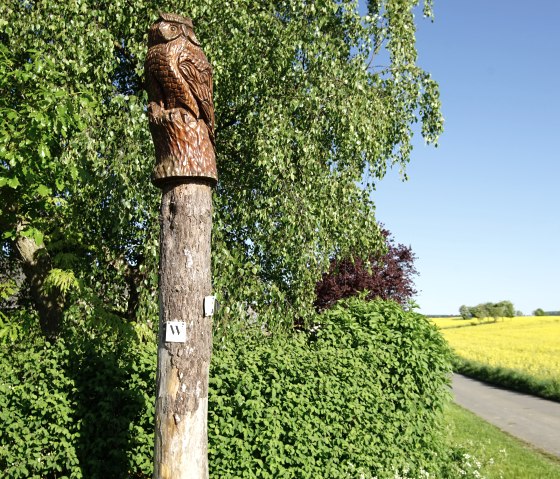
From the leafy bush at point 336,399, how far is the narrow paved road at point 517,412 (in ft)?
15.3

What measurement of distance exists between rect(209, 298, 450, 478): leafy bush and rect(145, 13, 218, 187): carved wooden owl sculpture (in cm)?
243

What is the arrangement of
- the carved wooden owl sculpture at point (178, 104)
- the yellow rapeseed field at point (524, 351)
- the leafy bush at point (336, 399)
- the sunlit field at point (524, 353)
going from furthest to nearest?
the yellow rapeseed field at point (524, 351) → the sunlit field at point (524, 353) → the leafy bush at point (336, 399) → the carved wooden owl sculpture at point (178, 104)

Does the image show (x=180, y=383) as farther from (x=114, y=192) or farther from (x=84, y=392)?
(x=114, y=192)

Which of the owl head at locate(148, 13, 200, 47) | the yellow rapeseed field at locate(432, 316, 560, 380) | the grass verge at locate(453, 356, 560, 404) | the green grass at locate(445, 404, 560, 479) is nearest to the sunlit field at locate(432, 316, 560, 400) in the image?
the yellow rapeseed field at locate(432, 316, 560, 380)

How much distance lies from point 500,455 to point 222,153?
24.4ft

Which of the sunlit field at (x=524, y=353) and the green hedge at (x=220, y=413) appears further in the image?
the sunlit field at (x=524, y=353)

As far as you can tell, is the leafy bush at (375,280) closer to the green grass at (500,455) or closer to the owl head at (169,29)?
the green grass at (500,455)

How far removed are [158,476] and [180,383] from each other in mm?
756

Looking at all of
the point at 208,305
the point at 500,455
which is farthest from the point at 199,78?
the point at 500,455

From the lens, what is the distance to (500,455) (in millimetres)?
9578

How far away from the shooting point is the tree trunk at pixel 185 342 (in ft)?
14.9


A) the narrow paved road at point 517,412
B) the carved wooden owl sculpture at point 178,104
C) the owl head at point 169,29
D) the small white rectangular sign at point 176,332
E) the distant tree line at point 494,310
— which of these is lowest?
the narrow paved road at point 517,412

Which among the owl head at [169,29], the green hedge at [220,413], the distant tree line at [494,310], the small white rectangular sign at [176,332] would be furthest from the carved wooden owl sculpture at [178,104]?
the distant tree line at [494,310]

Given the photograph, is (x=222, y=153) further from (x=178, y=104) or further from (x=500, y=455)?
(x=500, y=455)
